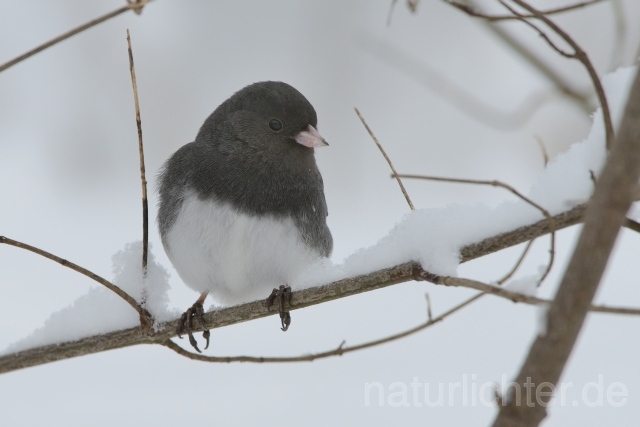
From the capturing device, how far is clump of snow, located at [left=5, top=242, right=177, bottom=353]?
6.50ft

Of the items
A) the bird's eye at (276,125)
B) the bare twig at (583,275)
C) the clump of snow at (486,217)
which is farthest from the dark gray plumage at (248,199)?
the bare twig at (583,275)

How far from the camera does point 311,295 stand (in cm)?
185

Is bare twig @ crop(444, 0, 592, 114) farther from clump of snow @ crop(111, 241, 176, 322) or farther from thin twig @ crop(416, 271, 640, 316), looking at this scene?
thin twig @ crop(416, 271, 640, 316)

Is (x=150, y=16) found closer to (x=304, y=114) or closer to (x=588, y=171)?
(x=304, y=114)

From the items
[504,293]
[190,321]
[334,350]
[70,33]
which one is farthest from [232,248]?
[504,293]

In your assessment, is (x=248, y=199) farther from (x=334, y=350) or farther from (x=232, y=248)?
(x=334, y=350)

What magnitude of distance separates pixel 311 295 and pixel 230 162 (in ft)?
2.72

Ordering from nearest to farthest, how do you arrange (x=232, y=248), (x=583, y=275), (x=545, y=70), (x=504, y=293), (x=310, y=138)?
(x=583, y=275) < (x=504, y=293) < (x=232, y=248) < (x=310, y=138) < (x=545, y=70)

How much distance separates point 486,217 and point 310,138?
3.68 feet

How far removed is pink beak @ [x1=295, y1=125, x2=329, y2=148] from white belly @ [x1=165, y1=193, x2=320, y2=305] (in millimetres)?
279

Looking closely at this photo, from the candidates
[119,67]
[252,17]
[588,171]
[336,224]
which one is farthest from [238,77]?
[588,171]

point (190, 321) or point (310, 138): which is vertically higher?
point (310, 138)

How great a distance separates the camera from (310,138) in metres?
2.59

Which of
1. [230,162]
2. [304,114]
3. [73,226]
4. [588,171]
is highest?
[73,226]
